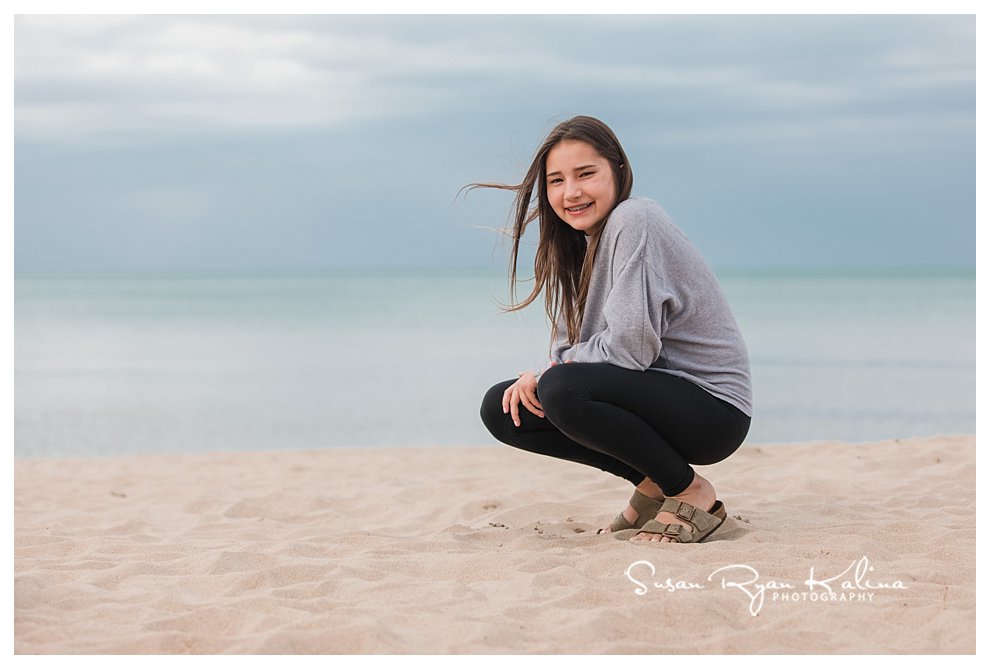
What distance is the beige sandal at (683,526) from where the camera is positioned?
2.83 meters

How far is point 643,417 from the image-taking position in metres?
2.79

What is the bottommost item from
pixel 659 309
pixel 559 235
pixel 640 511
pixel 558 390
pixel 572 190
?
pixel 640 511

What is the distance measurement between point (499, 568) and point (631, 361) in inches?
25.9

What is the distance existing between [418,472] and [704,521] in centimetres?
214

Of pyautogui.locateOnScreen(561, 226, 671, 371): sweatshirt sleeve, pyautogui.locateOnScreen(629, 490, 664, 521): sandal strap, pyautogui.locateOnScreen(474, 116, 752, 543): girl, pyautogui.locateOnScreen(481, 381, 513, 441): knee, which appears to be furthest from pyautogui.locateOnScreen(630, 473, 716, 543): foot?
pyautogui.locateOnScreen(481, 381, 513, 441): knee

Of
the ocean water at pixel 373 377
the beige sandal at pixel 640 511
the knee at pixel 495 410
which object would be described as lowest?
the ocean water at pixel 373 377

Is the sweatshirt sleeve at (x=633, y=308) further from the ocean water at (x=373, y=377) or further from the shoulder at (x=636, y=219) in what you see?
the ocean water at (x=373, y=377)

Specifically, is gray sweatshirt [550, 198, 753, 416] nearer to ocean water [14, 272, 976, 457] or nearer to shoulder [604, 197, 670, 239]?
shoulder [604, 197, 670, 239]

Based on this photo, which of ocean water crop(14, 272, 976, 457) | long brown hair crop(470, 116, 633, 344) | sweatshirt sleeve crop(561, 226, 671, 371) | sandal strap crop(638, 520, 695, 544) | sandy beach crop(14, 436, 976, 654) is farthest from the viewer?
ocean water crop(14, 272, 976, 457)

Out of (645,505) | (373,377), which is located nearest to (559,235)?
(645,505)

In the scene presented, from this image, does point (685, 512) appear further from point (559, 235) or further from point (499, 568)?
point (559, 235)

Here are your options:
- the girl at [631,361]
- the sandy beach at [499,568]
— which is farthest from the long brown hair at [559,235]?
the sandy beach at [499,568]

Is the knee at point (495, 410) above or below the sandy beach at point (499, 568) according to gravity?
above

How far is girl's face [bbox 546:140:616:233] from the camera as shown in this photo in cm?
290
